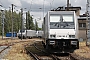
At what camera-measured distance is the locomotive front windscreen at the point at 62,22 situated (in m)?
19.3

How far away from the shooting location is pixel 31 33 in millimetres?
68875

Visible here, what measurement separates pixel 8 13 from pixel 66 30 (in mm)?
115631

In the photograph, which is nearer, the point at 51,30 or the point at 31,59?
the point at 31,59

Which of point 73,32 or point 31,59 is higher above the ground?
point 73,32

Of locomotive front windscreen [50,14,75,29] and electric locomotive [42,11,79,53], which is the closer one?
→ electric locomotive [42,11,79,53]

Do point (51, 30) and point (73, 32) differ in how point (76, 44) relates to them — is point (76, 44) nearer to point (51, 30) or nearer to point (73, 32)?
point (73, 32)

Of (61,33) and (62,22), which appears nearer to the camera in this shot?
(61,33)

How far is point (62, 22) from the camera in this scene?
19.6 m

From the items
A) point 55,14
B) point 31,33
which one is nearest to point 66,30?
point 55,14

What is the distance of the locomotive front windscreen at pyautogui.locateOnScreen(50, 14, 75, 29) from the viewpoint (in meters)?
19.3

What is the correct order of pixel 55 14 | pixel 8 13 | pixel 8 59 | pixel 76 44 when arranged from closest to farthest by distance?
pixel 8 59, pixel 76 44, pixel 55 14, pixel 8 13

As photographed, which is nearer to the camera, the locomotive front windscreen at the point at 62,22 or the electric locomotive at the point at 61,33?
the electric locomotive at the point at 61,33

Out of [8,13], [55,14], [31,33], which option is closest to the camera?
[55,14]

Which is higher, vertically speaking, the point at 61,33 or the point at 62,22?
the point at 62,22
